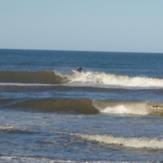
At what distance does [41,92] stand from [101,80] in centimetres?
1307

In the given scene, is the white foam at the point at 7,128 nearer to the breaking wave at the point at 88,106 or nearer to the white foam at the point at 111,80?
the breaking wave at the point at 88,106

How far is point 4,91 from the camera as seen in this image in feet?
117

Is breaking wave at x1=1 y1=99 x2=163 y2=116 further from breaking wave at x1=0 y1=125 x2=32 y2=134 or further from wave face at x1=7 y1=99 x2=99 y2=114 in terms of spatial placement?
breaking wave at x1=0 y1=125 x2=32 y2=134

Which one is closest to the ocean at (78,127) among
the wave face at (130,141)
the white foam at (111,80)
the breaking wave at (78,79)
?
the wave face at (130,141)

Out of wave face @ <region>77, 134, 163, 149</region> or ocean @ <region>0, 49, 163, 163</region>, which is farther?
wave face @ <region>77, 134, 163, 149</region>

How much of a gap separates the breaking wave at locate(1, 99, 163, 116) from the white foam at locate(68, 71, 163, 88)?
16568mm

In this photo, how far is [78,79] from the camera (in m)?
49.1

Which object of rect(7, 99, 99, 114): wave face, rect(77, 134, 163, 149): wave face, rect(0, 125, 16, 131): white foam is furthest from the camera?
rect(7, 99, 99, 114): wave face

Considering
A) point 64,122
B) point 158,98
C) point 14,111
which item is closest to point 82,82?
point 158,98

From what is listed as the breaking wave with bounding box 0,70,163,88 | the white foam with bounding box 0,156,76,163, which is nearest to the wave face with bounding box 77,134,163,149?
the white foam with bounding box 0,156,76,163

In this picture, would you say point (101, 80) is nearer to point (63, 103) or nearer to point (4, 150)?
point (63, 103)

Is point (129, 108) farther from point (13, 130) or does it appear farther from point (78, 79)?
point (78, 79)

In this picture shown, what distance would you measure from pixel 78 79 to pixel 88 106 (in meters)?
21.1

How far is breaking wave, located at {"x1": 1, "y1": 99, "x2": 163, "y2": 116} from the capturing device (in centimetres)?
2692
